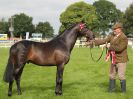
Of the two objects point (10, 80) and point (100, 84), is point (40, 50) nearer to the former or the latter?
point (10, 80)

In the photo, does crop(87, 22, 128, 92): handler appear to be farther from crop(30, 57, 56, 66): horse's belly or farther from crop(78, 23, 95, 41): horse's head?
crop(30, 57, 56, 66): horse's belly

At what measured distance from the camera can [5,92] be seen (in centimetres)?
1076

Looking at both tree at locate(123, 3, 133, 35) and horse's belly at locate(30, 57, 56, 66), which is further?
tree at locate(123, 3, 133, 35)

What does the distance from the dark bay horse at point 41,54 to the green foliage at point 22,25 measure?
366 ft

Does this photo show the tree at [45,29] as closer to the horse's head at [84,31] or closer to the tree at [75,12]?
the tree at [75,12]

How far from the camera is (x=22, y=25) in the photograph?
411ft

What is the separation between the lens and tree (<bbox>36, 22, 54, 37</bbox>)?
423 ft

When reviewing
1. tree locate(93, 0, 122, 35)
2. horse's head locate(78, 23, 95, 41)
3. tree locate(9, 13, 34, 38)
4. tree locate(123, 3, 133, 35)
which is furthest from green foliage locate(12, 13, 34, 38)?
horse's head locate(78, 23, 95, 41)

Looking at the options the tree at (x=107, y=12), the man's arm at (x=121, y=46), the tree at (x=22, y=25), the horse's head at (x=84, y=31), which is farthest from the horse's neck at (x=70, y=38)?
the tree at (x=22, y=25)

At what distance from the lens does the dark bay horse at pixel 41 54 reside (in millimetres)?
10062

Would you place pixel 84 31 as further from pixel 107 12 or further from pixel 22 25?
pixel 22 25

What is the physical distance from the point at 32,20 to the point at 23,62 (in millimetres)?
123323

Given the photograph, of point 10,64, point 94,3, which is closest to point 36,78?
point 10,64

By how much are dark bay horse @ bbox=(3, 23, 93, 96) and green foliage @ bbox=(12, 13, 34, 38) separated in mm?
111552
